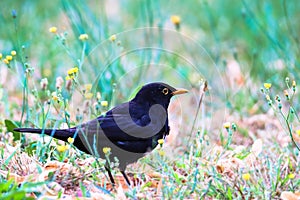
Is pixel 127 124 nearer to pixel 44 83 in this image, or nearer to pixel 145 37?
pixel 44 83

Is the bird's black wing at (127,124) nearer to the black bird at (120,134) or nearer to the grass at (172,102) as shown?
the black bird at (120,134)

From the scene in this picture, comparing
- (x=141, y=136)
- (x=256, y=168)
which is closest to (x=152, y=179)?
(x=141, y=136)

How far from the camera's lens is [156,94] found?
4223 mm

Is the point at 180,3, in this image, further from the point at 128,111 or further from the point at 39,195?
the point at 39,195

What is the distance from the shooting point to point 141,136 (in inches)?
153

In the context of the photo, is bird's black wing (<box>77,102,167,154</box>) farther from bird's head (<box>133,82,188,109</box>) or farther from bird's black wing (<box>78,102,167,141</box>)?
bird's head (<box>133,82,188,109</box>)

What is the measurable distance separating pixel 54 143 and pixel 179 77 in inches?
98.7

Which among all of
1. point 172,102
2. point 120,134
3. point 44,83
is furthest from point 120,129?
point 172,102

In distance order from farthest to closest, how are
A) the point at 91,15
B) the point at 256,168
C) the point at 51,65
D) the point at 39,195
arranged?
the point at 51,65
the point at 91,15
the point at 256,168
the point at 39,195

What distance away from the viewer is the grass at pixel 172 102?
3639mm

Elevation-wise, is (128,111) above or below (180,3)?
below

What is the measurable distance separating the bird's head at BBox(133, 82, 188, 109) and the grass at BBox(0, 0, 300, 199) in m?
0.20

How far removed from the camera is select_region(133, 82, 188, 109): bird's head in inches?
165

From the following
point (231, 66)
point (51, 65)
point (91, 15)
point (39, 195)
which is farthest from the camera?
point (231, 66)
